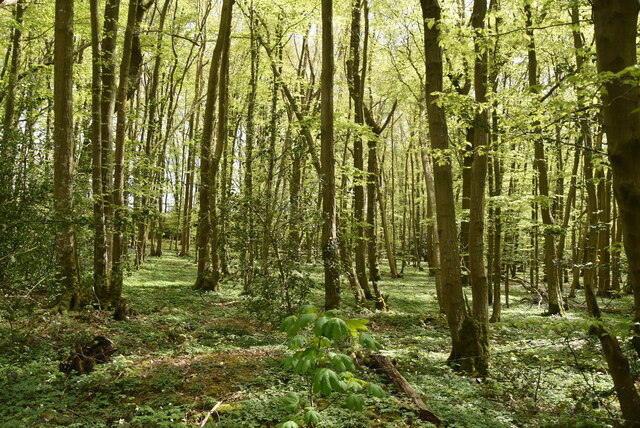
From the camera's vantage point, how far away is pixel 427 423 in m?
4.61

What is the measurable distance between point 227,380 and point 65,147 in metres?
5.26

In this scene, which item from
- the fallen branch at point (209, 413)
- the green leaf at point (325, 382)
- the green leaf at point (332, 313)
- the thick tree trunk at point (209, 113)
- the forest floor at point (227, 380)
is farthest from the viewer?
the thick tree trunk at point (209, 113)

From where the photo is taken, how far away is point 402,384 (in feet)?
18.5

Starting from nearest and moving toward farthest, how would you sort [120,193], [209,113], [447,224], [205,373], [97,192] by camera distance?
[205,373], [447,224], [97,192], [120,193], [209,113]

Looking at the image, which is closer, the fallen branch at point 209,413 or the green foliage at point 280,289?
the fallen branch at point 209,413

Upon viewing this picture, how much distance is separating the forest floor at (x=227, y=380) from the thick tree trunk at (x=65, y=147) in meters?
0.58

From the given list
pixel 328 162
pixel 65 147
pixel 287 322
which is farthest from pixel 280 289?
pixel 287 322

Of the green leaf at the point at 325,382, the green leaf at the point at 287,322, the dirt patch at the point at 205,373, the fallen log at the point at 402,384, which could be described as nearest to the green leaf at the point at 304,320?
the green leaf at the point at 287,322

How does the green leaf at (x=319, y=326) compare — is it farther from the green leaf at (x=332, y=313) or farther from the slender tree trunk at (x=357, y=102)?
the slender tree trunk at (x=357, y=102)

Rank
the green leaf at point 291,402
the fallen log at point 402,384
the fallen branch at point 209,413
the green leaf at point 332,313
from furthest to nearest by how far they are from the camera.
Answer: the fallen log at point 402,384 → the fallen branch at point 209,413 → the green leaf at point 291,402 → the green leaf at point 332,313

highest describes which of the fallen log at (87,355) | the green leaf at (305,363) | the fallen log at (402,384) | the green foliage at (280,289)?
the green leaf at (305,363)

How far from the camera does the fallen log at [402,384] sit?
4738 mm

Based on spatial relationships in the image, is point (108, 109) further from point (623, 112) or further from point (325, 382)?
point (623, 112)

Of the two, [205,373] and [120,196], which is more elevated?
[120,196]
